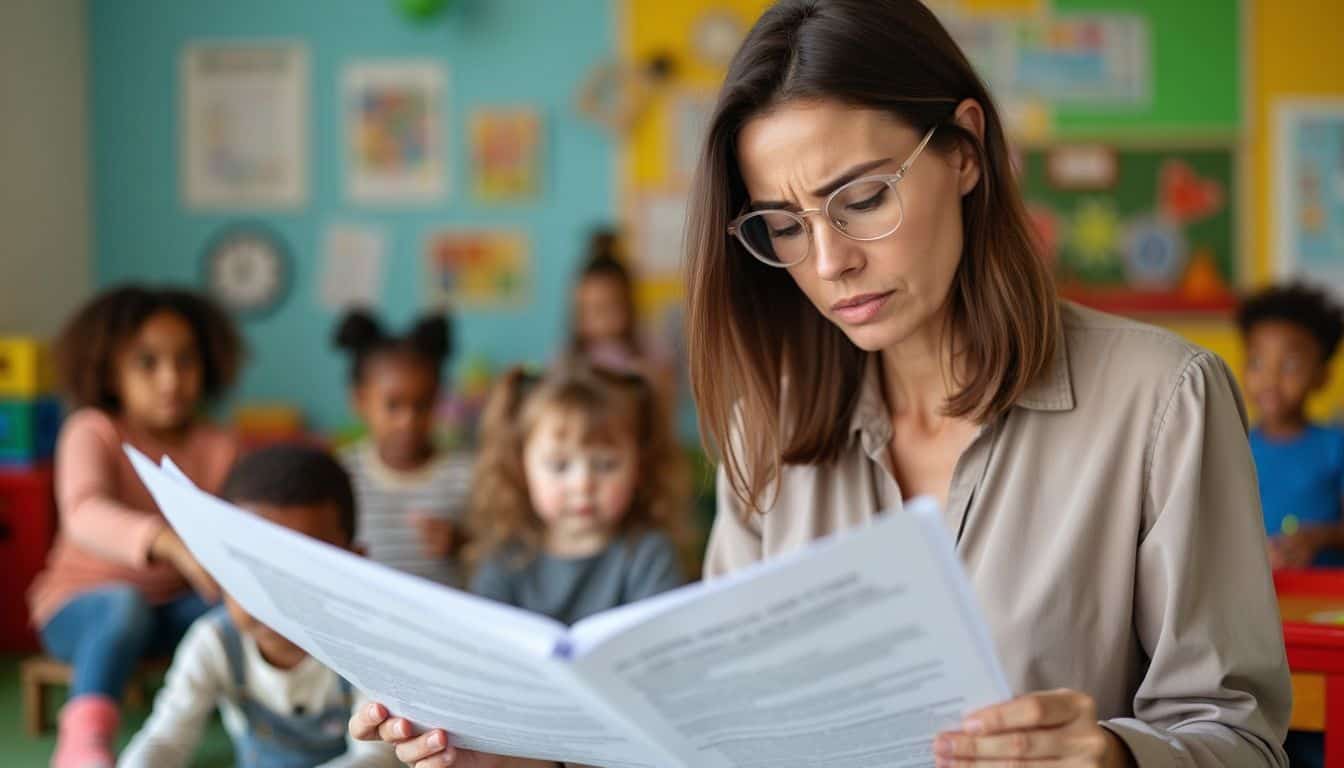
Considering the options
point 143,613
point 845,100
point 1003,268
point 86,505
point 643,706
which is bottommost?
A: point 143,613

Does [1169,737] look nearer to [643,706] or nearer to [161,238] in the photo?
[643,706]

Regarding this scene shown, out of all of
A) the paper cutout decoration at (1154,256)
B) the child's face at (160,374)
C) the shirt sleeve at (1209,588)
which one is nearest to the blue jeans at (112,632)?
the child's face at (160,374)

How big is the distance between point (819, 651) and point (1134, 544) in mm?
437

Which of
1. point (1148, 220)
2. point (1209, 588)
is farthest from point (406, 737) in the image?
point (1148, 220)

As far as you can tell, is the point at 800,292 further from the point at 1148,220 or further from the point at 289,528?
the point at 1148,220

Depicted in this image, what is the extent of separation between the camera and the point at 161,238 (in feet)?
15.0

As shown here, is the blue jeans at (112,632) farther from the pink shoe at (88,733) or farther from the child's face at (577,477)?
the child's face at (577,477)

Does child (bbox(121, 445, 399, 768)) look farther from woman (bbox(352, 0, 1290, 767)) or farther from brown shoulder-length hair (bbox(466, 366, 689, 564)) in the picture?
woman (bbox(352, 0, 1290, 767))

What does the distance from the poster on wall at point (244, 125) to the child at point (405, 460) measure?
4.71ft

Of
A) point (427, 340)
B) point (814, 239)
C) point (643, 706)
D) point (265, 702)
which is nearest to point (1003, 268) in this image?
point (814, 239)

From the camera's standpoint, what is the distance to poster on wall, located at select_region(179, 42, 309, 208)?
180 inches

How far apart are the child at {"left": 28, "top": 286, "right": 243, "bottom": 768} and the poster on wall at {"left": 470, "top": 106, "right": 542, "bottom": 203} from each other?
5.32 feet

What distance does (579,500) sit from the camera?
7.79 ft

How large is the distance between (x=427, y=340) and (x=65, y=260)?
177 centimetres
